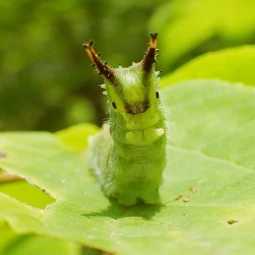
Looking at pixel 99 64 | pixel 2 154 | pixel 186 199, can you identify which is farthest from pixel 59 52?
pixel 99 64

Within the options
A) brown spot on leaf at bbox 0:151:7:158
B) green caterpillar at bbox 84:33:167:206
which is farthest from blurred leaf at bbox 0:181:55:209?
green caterpillar at bbox 84:33:167:206

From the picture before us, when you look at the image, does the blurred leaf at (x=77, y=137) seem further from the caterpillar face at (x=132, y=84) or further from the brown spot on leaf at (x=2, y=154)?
the caterpillar face at (x=132, y=84)

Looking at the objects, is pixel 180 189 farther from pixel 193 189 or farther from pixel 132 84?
pixel 132 84

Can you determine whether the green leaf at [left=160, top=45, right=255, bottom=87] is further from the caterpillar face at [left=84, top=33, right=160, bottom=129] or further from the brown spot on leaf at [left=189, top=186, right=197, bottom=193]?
the caterpillar face at [left=84, top=33, right=160, bottom=129]

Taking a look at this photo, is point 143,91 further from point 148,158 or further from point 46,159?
point 46,159

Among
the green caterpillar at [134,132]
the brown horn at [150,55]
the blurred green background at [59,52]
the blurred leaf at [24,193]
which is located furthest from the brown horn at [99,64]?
the blurred green background at [59,52]

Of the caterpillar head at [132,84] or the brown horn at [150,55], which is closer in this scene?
the brown horn at [150,55]
